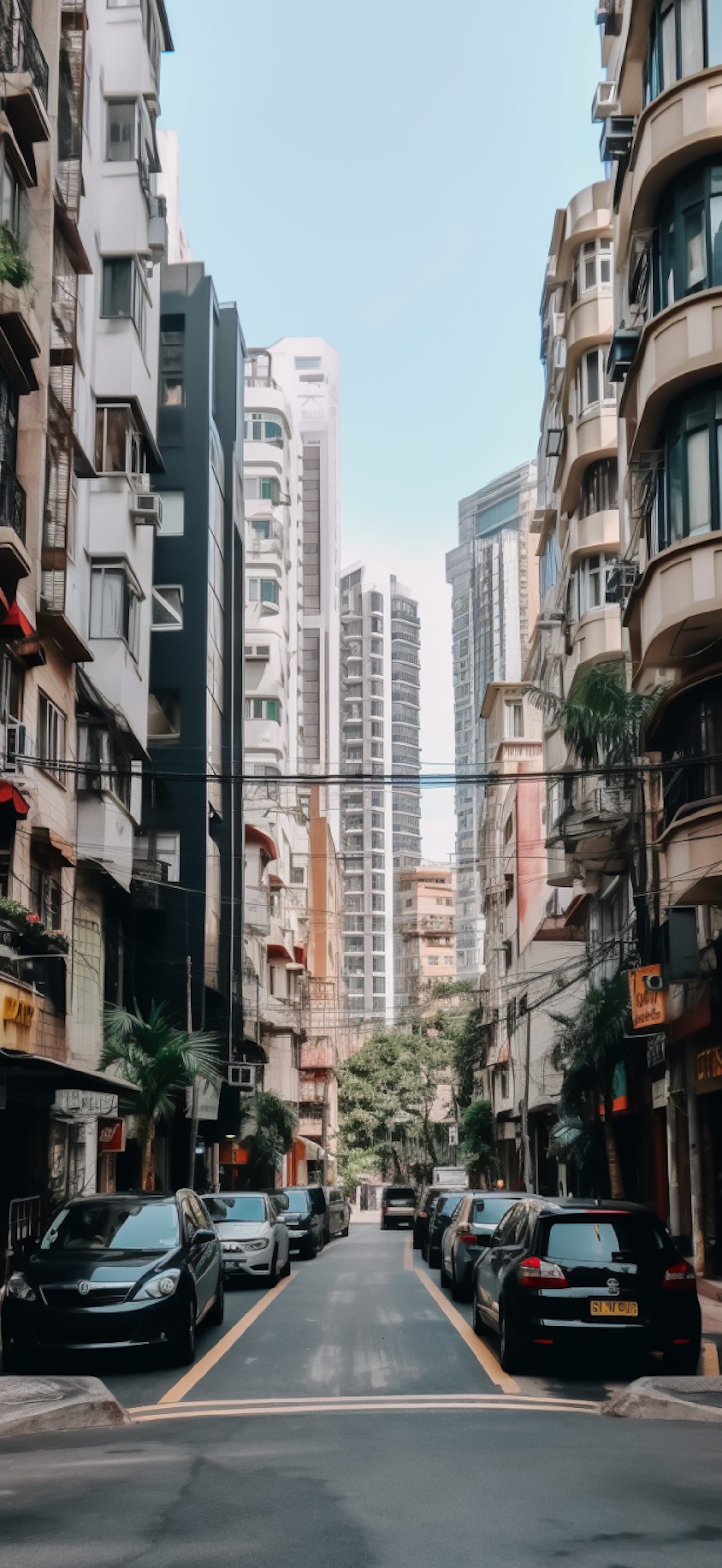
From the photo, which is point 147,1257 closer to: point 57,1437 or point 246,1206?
point 57,1437

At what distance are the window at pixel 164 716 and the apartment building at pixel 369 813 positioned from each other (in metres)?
111

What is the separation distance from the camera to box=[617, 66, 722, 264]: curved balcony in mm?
20969

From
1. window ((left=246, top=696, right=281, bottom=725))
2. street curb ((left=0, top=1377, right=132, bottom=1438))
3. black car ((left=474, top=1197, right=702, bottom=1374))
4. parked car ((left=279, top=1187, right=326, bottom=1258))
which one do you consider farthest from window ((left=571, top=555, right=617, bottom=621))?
window ((left=246, top=696, right=281, bottom=725))

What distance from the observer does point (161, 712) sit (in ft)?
151

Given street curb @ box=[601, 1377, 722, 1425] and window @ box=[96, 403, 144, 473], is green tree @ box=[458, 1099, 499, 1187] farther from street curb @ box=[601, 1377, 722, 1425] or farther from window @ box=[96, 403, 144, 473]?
street curb @ box=[601, 1377, 722, 1425]

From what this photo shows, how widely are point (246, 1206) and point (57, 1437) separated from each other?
51.2ft

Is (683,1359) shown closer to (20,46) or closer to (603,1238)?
(603,1238)

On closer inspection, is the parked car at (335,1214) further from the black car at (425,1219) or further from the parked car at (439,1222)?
the parked car at (439,1222)

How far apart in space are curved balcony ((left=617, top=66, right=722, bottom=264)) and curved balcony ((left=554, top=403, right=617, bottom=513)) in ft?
36.2

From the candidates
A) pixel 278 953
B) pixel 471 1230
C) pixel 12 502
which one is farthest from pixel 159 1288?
pixel 278 953

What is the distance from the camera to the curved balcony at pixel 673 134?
68.8ft

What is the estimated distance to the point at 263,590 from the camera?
75125 millimetres

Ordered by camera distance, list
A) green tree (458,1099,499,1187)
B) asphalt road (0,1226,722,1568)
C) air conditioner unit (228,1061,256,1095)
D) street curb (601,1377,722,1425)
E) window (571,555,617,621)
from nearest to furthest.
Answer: asphalt road (0,1226,722,1568), street curb (601,1377,722,1425), window (571,555,617,621), air conditioner unit (228,1061,256,1095), green tree (458,1099,499,1187)

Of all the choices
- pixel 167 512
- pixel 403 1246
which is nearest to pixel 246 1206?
pixel 403 1246
